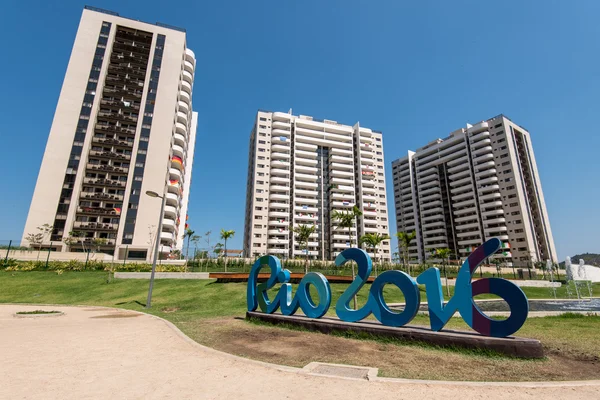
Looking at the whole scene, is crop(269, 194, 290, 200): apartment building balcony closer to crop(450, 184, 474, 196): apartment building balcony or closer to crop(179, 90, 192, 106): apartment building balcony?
crop(179, 90, 192, 106): apartment building balcony

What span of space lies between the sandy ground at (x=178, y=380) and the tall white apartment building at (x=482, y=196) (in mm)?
83766

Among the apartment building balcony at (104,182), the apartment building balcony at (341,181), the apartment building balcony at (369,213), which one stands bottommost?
the apartment building balcony at (104,182)

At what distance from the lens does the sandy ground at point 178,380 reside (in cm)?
501

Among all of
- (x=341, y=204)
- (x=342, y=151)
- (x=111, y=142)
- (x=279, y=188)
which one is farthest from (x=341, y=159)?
(x=111, y=142)

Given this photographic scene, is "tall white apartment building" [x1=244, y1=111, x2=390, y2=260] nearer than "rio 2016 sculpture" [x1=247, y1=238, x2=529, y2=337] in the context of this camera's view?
No

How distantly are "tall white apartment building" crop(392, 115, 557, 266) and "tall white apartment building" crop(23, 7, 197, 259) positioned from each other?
80432mm

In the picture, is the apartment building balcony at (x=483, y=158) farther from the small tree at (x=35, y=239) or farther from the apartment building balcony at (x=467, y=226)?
the small tree at (x=35, y=239)

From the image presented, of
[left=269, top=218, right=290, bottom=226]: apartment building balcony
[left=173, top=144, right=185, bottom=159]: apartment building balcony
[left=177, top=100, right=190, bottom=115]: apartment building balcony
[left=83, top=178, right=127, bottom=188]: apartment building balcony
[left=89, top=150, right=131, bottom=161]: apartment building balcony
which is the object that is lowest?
[left=269, top=218, right=290, bottom=226]: apartment building balcony

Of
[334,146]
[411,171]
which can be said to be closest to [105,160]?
[334,146]

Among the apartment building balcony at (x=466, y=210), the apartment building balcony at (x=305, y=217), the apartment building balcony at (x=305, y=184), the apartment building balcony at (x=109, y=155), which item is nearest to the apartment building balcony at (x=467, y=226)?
the apartment building balcony at (x=466, y=210)

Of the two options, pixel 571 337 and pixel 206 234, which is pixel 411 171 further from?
pixel 571 337

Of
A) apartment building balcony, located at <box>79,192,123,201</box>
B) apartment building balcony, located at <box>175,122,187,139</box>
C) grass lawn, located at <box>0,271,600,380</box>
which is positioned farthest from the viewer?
apartment building balcony, located at <box>175,122,187,139</box>

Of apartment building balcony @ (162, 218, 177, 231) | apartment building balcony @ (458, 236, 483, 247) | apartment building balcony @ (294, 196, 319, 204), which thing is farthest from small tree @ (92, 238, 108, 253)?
apartment building balcony @ (458, 236, 483, 247)

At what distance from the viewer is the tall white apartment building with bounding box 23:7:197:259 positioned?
56.5 m
